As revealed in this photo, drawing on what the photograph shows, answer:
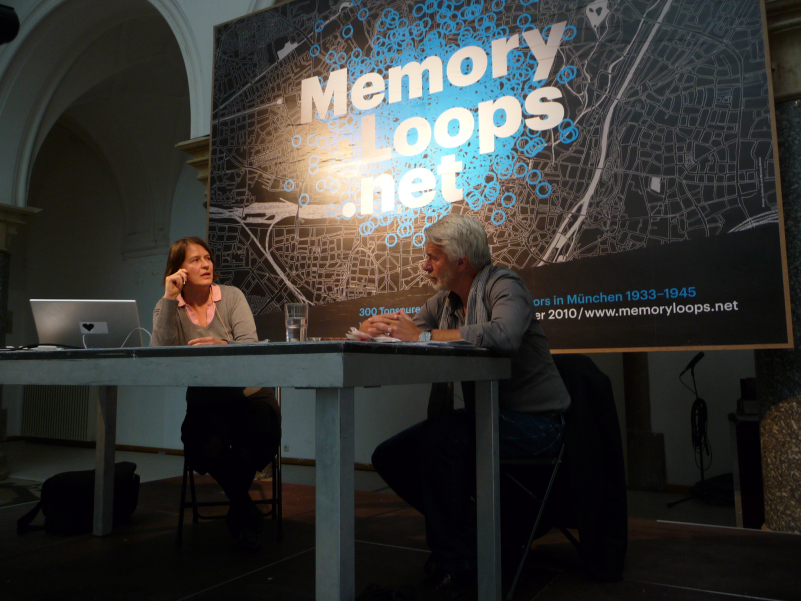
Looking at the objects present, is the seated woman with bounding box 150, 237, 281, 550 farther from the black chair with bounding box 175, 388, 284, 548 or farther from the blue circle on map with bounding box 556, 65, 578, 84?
the blue circle on map with bounding box 556, 65, 578, 84

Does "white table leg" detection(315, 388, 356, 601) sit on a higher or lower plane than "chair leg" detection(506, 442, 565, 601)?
higher

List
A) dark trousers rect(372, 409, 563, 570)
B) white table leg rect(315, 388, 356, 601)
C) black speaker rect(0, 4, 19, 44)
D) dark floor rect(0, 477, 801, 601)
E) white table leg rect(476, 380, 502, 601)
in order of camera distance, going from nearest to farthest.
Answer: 1. black speaker rect(0, 4, 19, 44)
2. white table leg rect(315, 388, 356, 601)
3. white table leg rect(476, 380, 502, 601)
4. dark trousers rect(372, 409, 563, 570)
5. dark floor rect(0, 477, 801, 601)

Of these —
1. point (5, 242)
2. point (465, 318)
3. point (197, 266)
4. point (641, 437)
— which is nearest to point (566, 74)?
point (465, 318)

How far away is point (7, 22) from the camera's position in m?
0.84

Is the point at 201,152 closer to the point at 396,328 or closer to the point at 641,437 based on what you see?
the point at 396,328

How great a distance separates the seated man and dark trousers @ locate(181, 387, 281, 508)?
1.75 feet

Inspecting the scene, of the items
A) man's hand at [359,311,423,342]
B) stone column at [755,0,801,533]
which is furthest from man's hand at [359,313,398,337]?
stone column at [755,0,801,533]

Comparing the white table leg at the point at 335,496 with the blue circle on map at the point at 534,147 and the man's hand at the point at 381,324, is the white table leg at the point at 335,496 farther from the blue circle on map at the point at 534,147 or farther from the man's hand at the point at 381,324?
the blue circle on map at the point at 534,147

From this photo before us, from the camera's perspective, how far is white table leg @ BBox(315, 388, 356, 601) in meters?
1.06

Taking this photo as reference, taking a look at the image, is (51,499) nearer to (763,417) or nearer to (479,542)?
(479,542)

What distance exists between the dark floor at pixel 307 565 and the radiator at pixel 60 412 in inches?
184

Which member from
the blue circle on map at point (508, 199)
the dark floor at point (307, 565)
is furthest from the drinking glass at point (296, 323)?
the blue circle on map at point (508, 199)

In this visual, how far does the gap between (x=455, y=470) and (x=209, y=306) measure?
1405mm

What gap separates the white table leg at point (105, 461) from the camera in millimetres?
2539
